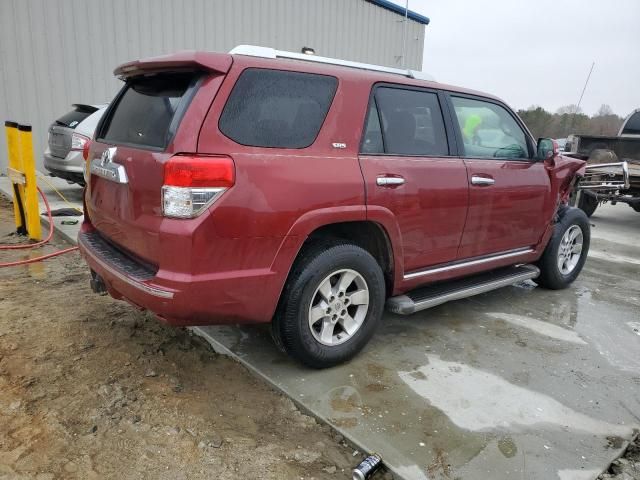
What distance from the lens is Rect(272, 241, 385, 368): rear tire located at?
2844 mm

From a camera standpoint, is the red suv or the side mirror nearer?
the red suv

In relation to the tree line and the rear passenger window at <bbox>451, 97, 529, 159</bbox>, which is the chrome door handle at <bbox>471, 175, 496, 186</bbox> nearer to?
the rear passenger window at <bbox>451, 97, 529, 159</bbox>

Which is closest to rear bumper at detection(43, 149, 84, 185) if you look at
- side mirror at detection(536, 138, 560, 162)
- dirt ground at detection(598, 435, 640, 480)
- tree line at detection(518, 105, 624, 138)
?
side mirror at detection(536, 138, 560, 162)

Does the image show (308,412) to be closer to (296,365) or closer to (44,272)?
(296,365)

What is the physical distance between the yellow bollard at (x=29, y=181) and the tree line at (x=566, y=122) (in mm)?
14248

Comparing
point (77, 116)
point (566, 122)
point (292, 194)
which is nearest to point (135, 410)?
point (292, 194)

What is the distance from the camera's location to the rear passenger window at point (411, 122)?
322 cm

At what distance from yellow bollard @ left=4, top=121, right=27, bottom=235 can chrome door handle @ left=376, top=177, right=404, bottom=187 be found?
4382 mm

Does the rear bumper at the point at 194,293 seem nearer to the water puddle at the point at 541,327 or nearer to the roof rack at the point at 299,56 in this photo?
the roof rack at the point at 299,56

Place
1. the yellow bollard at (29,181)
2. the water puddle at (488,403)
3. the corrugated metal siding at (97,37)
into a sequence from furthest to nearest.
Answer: the corrugated metal siding at (97,37) → the yellow bollard at (29,181) → the water puddle at (488,403)

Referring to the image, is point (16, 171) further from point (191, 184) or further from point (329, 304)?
point (329, 304)

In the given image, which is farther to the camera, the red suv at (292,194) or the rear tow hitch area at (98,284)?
the rear tow hitch area at (98,284)

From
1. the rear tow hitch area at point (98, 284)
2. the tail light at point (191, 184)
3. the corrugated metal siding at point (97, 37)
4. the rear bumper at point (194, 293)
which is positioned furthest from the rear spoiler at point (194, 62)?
the corrugated metal siding at point (97, 37)

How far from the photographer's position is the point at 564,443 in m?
2.53
